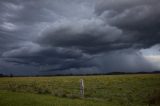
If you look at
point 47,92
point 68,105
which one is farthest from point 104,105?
point 47,92

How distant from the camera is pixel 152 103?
2262cm

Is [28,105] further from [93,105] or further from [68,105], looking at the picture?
[93,105]

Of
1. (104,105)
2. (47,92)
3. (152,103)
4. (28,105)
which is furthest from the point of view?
(47,92)

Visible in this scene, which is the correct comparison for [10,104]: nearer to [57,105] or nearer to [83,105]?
[57,105]

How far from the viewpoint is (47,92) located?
30.7 m

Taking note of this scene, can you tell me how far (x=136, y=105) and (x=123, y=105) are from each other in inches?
49.0

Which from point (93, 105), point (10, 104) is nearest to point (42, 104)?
point (10, 104)

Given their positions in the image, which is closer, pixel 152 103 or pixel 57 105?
pixel 57 105

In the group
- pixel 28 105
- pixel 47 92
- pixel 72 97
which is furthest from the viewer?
pixel 47 92

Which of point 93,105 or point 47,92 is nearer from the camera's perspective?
point 93,105

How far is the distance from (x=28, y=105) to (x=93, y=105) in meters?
5.45

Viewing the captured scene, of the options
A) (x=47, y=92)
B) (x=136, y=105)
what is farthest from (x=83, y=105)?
(x=47, y=92)

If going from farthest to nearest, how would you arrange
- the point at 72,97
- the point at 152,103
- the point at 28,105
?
1. the point at 72,97
2. the point at 152,103
3. the point at 28,105

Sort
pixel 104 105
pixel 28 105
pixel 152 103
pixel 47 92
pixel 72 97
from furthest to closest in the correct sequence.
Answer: pixel 47 92, pixel 72 97, pixel 152 103, pixel 104 105, pixel 28 105
